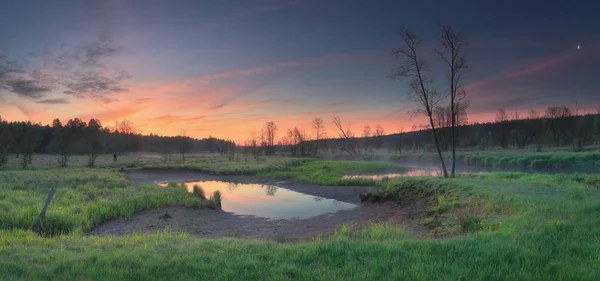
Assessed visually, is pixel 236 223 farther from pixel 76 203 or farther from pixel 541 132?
pixel 541 132

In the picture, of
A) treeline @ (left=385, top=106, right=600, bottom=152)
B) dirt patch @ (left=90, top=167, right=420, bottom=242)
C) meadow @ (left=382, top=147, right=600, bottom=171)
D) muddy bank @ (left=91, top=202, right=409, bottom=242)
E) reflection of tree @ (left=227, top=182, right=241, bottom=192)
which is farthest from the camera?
treeline @ (left=385, top=106, right=600, bottom=152)

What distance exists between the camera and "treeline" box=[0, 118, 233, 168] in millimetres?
54066

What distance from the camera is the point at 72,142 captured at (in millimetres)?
65125

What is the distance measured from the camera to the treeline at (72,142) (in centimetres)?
5407

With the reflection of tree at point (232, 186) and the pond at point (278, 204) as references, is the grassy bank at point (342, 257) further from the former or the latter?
the reflection of tree at point (232, 186)

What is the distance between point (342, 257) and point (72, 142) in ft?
243

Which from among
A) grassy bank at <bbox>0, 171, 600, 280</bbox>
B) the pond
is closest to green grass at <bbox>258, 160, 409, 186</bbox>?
the pond

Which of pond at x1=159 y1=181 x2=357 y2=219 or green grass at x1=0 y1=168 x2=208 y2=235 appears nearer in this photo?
green grass at x1=0 y1=168 x2=208 y2=235

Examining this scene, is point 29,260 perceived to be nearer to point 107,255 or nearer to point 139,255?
point 107,255

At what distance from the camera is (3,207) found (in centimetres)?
1465

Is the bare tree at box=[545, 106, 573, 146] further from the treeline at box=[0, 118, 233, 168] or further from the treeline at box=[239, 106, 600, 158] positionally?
the treeline at box=[0, 118, 233, 168]

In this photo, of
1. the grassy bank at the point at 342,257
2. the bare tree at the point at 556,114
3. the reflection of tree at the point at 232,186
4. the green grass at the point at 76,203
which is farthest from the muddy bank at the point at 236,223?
the bare tree at the point at 556,114

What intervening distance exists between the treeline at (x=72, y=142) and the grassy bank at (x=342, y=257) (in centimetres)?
5119

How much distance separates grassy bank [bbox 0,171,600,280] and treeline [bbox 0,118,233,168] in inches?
2015
